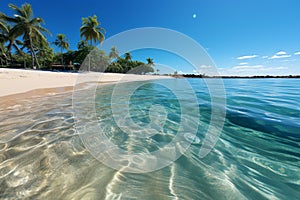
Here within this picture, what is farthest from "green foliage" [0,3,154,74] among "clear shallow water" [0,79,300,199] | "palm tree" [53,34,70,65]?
"clear shallow water" [0,79,300,199]

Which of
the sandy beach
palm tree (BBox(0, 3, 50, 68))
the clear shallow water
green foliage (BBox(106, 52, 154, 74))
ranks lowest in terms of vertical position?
the clear shallow water

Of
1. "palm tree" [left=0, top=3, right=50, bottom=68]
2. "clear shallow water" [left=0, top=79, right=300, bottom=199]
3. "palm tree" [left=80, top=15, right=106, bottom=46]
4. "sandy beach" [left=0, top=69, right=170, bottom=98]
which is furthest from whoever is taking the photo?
"palm tree" [left=80, top=15, right=106, bottom=46]

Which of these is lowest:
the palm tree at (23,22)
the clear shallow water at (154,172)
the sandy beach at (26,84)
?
the clear shallow water at (154,172)

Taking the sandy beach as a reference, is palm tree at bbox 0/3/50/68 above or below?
above

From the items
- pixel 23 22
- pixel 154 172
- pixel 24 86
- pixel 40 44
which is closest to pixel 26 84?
pixel 24 86

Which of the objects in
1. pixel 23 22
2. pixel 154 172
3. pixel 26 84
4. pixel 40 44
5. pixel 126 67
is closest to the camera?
pixel 154 172

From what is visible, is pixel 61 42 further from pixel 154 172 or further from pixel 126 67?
pixel 154 172

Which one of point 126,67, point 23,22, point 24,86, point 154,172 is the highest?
point 23,22

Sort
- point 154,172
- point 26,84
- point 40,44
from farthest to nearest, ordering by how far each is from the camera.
Result: 1. point 40,44
2. point 26,84
3. point 154,172

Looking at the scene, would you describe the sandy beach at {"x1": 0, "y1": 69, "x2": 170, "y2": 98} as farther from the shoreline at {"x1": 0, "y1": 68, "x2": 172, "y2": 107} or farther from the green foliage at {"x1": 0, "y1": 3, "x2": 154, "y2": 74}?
the green foliage at {"x1": 0, "y1": 3, "x2": 154, "y2": 74}

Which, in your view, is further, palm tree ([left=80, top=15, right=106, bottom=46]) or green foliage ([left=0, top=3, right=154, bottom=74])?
palm tree ([left=80, top=15, right=106, bottom=46])

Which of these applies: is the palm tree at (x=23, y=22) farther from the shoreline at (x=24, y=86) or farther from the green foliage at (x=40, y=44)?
the shoreline at (x=24, y=86)

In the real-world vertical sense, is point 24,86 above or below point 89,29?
below

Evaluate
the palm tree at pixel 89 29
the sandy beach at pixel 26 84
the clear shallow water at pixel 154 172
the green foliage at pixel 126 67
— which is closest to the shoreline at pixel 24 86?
the sandy beach at pixel 26 84
